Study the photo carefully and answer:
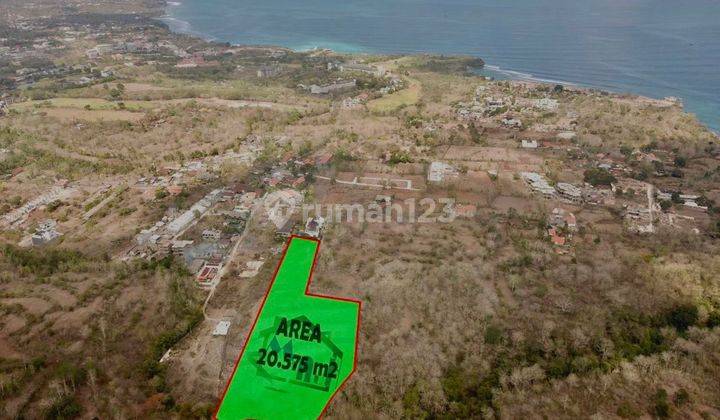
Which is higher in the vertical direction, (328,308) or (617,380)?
(328,308)

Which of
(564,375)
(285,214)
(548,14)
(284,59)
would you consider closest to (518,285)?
(564,375)

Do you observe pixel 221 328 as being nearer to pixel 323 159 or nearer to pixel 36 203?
pixel 323 159

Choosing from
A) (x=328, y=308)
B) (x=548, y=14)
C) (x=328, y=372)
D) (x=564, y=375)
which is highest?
(x=548, y=14)

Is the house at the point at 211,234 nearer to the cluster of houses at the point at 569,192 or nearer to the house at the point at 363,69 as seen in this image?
the cluster of houses at the point at 569,192

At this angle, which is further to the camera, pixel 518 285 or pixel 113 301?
pixel 518 285

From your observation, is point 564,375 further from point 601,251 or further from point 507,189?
point 507,189

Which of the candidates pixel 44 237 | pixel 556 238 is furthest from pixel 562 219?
pixel 44 237

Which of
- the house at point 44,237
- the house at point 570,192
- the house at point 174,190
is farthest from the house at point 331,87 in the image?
the house at point 44,237
